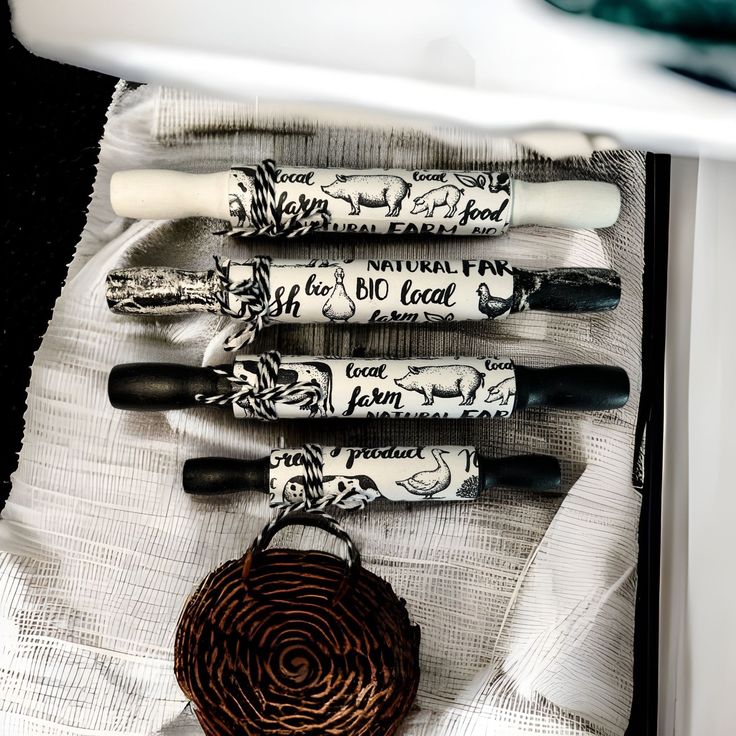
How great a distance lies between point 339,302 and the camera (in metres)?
0.48

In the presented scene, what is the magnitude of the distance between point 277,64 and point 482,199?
188 mm

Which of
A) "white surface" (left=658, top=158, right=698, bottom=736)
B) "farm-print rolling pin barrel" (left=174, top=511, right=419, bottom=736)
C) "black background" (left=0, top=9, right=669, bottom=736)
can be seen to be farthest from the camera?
"black background" (left=0, top=9, right=669, bottom=736)

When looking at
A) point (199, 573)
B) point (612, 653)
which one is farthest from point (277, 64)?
point (612, 653)

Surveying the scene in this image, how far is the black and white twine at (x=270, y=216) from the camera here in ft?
1.61

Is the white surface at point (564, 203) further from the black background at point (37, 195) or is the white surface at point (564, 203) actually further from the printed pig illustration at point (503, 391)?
the black background at point (37, 195)

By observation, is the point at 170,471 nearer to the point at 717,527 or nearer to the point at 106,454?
the point at 106,454

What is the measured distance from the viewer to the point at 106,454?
520mm

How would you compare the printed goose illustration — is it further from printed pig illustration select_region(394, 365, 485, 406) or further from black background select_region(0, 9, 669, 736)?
black background select_region(0, 9, 669, 736)

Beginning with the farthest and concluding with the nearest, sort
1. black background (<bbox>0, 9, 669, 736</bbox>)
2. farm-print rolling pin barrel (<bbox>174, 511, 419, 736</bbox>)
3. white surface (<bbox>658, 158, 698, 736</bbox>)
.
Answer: black background (<bbox>0, 9, 669, 736</bbox>) → white surface (<bbox>658, 158, 698, 736</bbox>) → farm-print rolling pin barrel (<bbox>174, 511, 419, 736</bbox>)

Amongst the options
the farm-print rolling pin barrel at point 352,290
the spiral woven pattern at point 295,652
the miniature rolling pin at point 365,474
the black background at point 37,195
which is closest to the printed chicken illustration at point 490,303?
the farm-print rolling pin barrel at point 352,290

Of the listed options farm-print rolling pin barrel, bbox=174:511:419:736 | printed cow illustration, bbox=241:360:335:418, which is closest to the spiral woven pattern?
farm-print rolling pin barrel, bbox=174:511:419:736

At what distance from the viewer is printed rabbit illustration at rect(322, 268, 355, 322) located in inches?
19.0

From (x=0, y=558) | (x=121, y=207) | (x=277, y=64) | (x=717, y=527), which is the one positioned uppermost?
(x=277, y=64)

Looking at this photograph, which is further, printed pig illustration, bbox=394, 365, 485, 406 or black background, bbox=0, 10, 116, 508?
black background, bbox=0, 10, 116, 508
